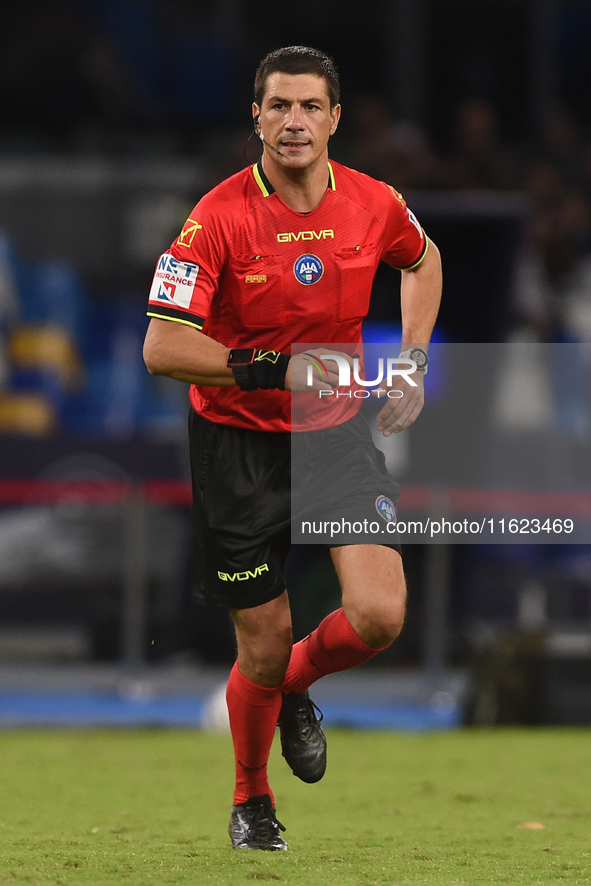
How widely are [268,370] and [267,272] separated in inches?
14.3

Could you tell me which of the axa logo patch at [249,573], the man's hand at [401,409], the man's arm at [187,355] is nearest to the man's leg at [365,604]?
the axa logo patch at [249,573]

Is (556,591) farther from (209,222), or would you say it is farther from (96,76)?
(96,76)

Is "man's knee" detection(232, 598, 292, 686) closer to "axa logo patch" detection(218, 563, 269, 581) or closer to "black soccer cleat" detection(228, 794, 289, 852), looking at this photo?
"axa logo patch" detection(218, 563, 269, 581)

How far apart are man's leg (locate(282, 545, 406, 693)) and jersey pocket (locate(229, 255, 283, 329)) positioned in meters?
0.82

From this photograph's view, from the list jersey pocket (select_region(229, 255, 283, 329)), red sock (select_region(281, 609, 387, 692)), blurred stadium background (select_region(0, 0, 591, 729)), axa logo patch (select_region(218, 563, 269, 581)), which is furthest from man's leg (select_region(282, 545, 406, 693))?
blurred stadium background (select_region(0, 0, 591, 729))

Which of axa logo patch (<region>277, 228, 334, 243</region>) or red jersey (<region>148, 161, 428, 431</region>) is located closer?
red jersey (<region>148, 161, 428, 431</region>)

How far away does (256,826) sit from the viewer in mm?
4531

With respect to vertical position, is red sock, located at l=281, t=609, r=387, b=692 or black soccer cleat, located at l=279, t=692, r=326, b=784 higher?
red sock, located at l=281, t=609, r=387, b=692

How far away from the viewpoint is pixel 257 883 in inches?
149

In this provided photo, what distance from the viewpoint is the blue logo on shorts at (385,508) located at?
441 centimetres

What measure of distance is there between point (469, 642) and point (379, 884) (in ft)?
16.0

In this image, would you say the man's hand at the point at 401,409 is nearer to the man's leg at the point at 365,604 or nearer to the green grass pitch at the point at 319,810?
the man's leg at the point at 365,604

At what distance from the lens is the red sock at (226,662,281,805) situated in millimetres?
4582

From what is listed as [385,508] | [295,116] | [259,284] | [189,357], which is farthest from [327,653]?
[295,116]
